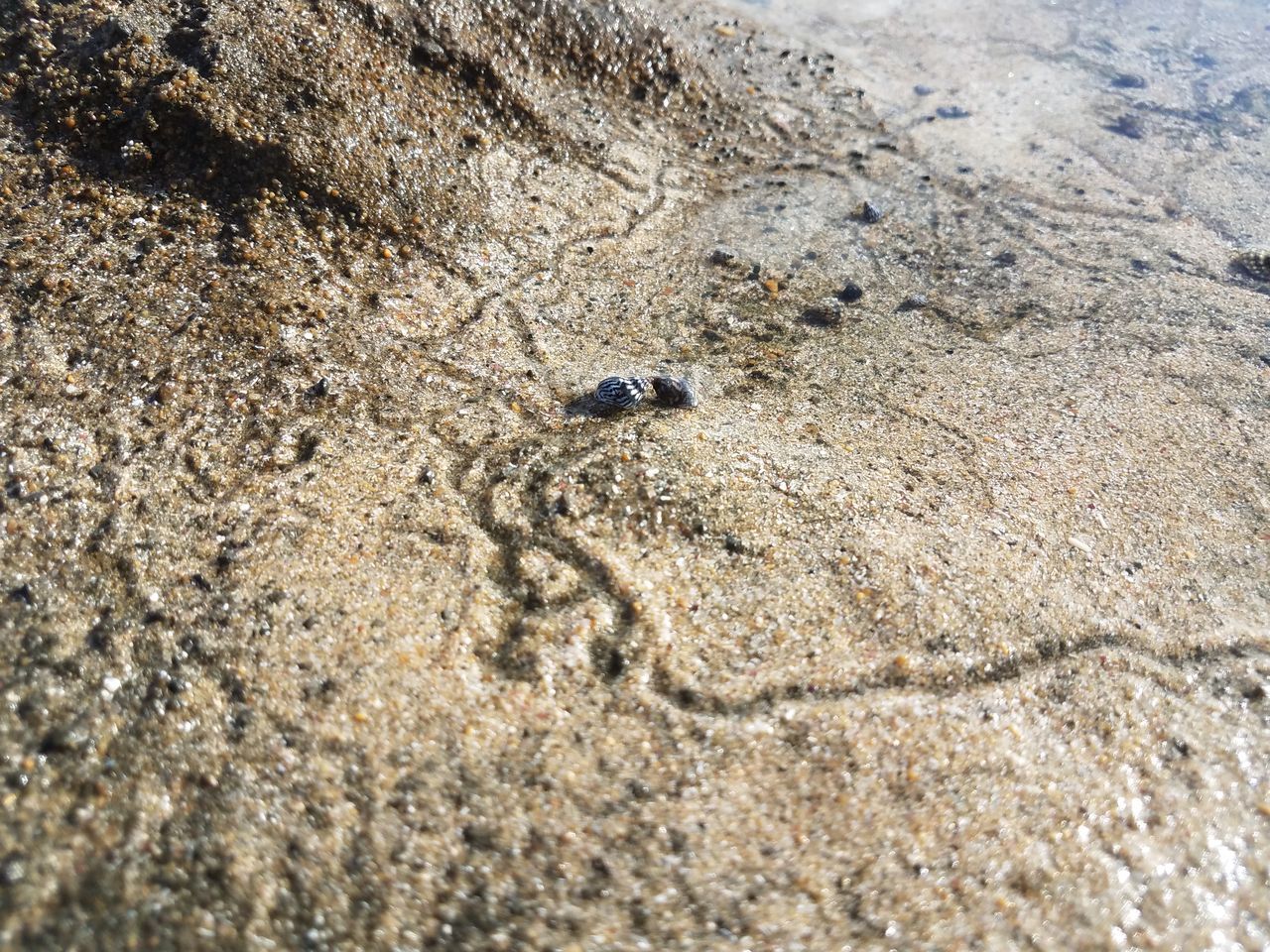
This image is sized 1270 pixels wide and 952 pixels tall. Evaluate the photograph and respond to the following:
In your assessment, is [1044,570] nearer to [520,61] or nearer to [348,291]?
[348,291]

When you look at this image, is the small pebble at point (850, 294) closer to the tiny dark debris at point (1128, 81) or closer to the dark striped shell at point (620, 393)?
the dark striped shell at point (620, 393)

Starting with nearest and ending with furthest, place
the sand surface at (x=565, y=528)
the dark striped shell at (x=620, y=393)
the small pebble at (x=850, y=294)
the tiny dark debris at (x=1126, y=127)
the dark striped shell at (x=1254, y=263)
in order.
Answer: the sand surface at (x=565, y=528) < the dark striped shell at (x=620, y=393) < the small pebble at (x=850, y=294) < the dark striped shell at (x=1254, y=263) < the tiny dark debris at (x=1126, y=127)

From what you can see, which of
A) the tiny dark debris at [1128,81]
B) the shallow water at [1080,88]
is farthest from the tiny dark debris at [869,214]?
the tiny dark debris at [1128,81]

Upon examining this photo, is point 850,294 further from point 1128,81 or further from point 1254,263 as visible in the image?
point 1128,81

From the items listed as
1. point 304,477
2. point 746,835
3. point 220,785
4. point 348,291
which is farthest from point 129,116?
point 746,835

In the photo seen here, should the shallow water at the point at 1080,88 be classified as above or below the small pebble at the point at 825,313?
above

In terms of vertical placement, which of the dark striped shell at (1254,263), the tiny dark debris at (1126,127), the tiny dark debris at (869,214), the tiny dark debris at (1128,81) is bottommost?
the tiny dark debris at (869,214)

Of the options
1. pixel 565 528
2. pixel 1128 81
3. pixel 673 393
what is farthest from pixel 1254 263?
pixel 565 528
